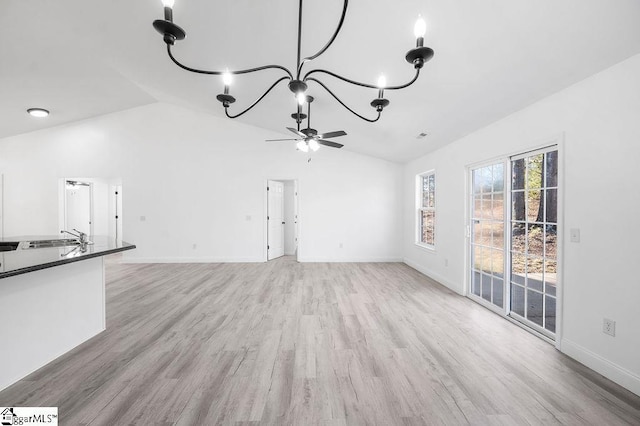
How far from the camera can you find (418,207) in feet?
18.2

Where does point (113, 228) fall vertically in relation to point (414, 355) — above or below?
above

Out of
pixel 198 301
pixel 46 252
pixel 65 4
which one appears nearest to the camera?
pixel 46 252

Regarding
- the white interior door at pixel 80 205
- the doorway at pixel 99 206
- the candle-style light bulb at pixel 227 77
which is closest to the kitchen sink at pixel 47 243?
the candle-style light bulb at pixel 227 77

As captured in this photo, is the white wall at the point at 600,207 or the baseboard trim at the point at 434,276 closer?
the white wall at the point at 600,207

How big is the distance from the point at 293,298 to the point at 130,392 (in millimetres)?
2116

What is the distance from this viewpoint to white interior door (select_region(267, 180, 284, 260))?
617 centimetres

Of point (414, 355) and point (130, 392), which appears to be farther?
point (414, 355)

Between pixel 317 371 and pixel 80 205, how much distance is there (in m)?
9.22

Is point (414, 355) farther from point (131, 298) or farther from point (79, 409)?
point (131, 298)

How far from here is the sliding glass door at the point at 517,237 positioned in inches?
102

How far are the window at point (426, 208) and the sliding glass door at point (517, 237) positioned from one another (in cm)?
129

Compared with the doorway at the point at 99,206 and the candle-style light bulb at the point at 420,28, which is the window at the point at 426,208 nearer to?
the candle-style light bulb at the point at 420,28

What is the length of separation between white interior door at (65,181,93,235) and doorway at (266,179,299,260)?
5.81 metres

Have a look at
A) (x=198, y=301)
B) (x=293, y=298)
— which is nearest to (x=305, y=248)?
(x=293, y=298)
